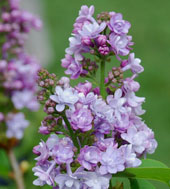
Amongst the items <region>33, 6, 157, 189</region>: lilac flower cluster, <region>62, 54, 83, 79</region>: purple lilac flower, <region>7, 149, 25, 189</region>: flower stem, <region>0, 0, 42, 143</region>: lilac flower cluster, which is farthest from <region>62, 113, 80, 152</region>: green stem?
<region>7, 149, 25, 189</region>: flower stem

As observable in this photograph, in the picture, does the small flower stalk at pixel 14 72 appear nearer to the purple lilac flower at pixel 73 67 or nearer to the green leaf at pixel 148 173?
the purple lilac flower at pixel 73 67

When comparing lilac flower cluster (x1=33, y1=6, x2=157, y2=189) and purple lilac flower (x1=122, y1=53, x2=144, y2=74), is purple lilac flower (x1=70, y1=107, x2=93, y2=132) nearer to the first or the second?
lilac flower cluster (x1=33, y1=6, x2=157, y2=189)

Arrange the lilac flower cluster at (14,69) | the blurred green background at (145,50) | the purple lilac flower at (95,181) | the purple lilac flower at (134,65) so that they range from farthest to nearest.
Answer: the blurred green background at (145,50) → the lilac flower cluster at (14,69) → the purple lilac flower at (134,65) → the purple lilac flower at (95,181)

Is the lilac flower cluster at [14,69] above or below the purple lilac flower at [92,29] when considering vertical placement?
above

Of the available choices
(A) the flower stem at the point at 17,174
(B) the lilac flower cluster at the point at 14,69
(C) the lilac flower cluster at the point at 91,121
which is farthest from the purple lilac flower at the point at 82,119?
(A) the flower stem at the point at 17,174

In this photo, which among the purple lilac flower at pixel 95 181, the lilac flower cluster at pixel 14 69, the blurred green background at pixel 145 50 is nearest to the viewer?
the purple lilac flower at pixel 95 181

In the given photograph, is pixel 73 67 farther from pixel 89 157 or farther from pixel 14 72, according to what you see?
pixel 14 72

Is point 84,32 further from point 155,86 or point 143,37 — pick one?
point 143,37
